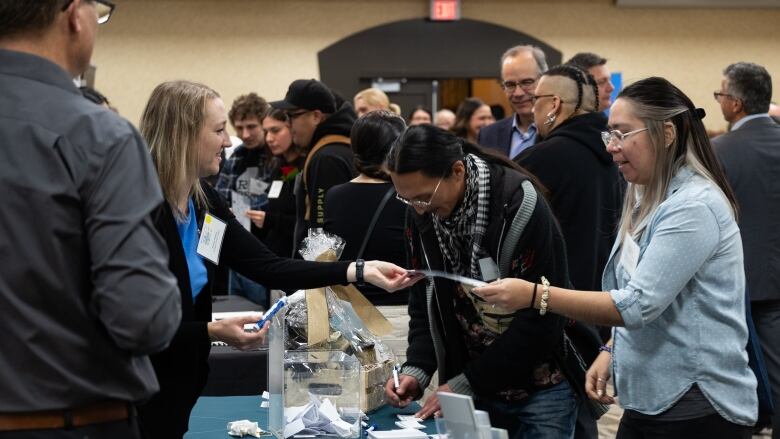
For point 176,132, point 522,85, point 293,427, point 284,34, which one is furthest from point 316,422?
point 284,34

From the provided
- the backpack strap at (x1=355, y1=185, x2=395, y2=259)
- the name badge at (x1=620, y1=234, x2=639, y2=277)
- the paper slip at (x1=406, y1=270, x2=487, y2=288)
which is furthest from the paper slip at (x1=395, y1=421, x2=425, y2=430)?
the backpack strap at (x1=355, y1=185, x2=395, y2=259)

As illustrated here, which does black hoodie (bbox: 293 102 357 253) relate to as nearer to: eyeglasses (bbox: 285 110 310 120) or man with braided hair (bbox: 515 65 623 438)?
eyeglasses (bbox: 285 110 310 120)

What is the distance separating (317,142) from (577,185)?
1.38 metres

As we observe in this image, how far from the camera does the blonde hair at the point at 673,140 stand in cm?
203

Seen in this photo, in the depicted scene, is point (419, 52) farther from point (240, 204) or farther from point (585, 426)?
point (585, 426)

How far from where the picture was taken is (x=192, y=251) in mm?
2252

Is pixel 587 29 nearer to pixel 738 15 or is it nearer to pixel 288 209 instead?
pixel 738 15

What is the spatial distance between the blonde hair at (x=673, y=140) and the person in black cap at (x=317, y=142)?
6.49ft

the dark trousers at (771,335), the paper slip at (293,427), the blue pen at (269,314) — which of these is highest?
the blue pen at (269,314)

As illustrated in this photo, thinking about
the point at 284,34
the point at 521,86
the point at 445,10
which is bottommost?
the point at 521,86

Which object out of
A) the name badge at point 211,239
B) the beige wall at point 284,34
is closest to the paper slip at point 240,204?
the name badge at point 211,239

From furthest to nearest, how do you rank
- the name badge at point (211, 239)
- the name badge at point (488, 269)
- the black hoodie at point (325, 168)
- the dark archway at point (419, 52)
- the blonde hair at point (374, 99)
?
the dark archway at point (419, 52)
the blonde hair at point (374, 99)
the black hoodie at point (325, 168)
the name badge at point (211, 239)
the name badge at point (488, 269)

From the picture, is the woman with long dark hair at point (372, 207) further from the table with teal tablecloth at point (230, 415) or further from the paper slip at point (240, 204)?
the paper slip at point (240, 204)

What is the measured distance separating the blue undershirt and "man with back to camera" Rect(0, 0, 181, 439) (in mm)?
835
